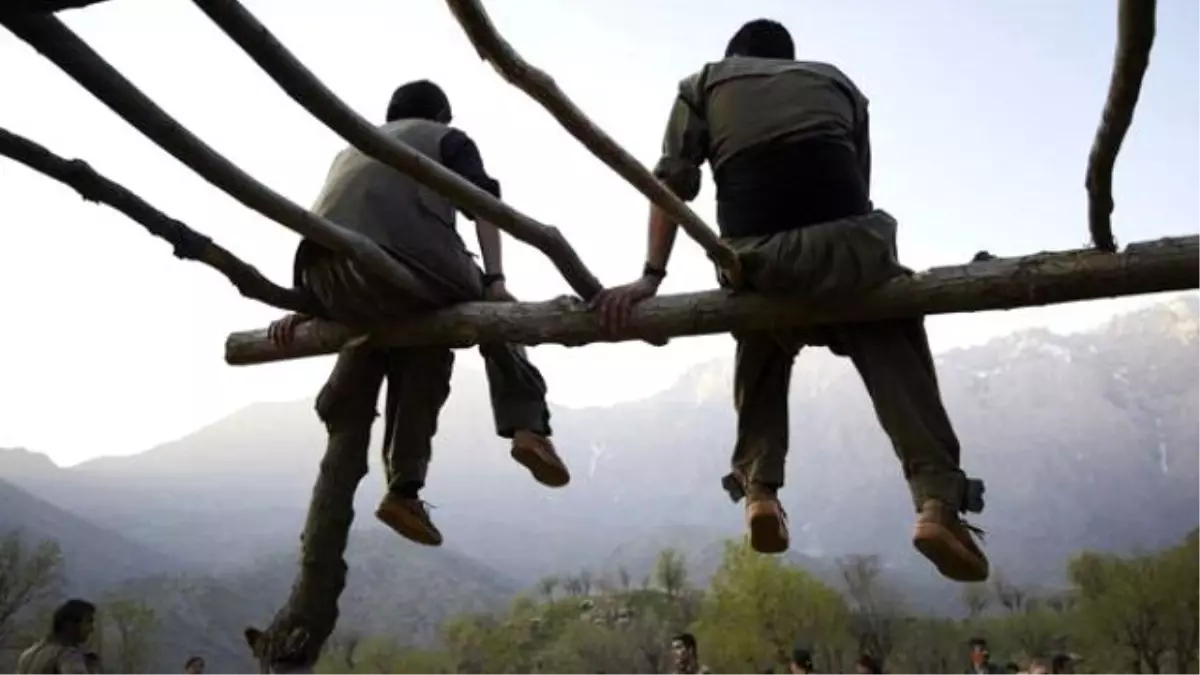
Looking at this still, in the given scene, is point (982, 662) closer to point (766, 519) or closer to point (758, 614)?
point (766, 519)

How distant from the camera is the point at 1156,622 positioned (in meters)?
47.6

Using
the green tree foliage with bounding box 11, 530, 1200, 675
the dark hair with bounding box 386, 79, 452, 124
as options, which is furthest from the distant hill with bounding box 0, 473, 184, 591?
the dark hair with bounding box 386, 79, 452, 124

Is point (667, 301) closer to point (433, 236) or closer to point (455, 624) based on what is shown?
point (433, 236)

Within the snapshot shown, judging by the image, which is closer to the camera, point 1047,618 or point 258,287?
point 258,287

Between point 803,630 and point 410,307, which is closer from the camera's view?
point 410,307

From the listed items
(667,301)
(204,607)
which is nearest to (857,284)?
(667,301)

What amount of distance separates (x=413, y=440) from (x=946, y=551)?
2.16 meters

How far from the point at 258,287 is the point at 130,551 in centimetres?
18559

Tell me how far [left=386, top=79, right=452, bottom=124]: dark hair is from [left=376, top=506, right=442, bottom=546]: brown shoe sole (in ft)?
5.63

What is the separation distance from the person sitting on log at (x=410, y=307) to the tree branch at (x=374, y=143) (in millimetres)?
540

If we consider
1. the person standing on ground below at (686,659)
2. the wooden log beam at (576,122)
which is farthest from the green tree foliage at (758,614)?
the wooden log beam at (576,122)

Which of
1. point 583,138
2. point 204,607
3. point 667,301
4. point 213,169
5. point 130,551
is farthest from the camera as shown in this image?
point 130,551

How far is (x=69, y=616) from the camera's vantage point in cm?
582

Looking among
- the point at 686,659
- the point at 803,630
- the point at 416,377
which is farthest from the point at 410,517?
the point at 803,630
